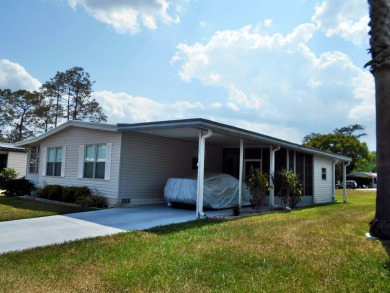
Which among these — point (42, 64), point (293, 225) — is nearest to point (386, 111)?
point (293, 225)

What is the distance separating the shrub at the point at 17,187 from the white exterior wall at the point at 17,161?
796 cm

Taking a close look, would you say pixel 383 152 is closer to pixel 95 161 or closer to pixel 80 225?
pixel 80 225

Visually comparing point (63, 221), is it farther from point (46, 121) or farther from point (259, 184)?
point (46, 121)

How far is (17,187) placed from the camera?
16.3 meters

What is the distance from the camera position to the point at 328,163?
20.7 m

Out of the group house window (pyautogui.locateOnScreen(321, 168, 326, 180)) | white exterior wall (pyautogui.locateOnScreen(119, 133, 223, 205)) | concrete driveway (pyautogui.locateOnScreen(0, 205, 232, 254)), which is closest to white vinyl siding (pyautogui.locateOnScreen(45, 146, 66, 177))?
white exterior wall (pyautogui.locateOnScreen(119, 133, 223, 205))

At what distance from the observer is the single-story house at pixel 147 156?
12031 mm

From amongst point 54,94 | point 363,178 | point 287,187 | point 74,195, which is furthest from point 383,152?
point 363,178

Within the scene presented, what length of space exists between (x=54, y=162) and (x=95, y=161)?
368cm

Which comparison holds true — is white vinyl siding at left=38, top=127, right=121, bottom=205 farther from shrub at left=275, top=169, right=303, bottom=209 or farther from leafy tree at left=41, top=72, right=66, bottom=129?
leafy tree at left=41, top=72, right=66, bottom=129

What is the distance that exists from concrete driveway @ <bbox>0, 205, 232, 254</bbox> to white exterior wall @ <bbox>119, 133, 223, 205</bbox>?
1.32m

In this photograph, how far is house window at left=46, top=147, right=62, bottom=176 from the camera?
15.8 metres

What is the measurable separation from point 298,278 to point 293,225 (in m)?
4.52

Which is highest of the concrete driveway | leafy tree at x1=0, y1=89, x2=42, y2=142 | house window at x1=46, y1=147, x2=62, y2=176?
leafy tree at x1=0, y1=89, x2=42, y2=142
